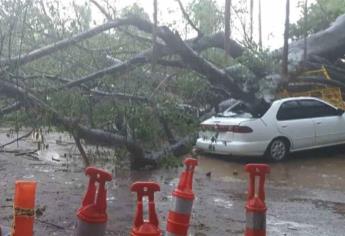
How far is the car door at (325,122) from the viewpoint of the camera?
1258 cm

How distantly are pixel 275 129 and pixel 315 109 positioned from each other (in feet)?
5.15

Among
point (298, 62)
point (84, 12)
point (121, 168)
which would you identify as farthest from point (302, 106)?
point (84, 12)

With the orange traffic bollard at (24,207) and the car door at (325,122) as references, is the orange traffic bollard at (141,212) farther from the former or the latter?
the car door at (325,122)

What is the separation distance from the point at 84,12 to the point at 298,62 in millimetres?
6367

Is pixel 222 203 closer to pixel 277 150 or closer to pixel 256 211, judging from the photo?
pixel 256 211

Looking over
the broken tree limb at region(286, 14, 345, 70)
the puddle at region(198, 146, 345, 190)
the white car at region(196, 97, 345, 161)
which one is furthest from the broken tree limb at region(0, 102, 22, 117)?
the broken tree limb at region(286, 14, 345, 70)

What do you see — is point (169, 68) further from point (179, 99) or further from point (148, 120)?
point (148, 120)

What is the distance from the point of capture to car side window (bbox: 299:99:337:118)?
12582 mm

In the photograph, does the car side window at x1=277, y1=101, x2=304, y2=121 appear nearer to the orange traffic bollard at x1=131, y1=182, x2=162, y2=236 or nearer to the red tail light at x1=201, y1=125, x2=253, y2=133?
the red tail light at x1=201, y1=125, x2=253, y2=133

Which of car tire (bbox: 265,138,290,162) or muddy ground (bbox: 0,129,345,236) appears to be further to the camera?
car tire (bbox: 265,138,290,162)

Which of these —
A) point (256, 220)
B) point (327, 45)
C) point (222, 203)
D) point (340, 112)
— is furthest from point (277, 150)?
point (256, 220)

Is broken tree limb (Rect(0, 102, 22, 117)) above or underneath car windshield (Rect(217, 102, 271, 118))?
underneath

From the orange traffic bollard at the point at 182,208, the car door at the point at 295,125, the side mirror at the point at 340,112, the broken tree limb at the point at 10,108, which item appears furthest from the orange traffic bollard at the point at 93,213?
the side mirror at the point at 340,112

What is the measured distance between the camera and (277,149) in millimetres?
11852
